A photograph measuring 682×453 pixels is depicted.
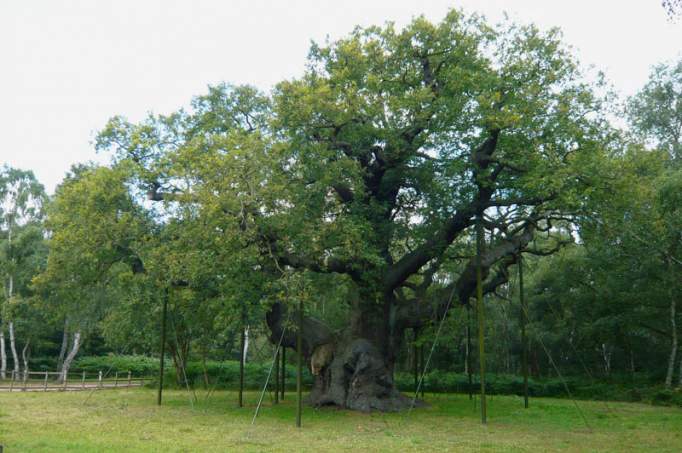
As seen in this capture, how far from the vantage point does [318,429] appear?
45.7 feet

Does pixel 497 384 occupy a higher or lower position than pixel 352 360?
lower

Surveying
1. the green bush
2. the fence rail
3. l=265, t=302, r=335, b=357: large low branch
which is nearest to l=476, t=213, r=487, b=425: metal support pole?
l=265, t=302, r=335, b=357: large low branch

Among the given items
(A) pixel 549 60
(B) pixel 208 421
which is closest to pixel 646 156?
(A) pixel 549 60

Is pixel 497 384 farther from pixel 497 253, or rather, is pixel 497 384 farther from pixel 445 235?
pixel 445 235

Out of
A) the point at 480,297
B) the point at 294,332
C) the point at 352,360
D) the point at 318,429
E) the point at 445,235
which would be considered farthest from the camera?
the point at 294,332

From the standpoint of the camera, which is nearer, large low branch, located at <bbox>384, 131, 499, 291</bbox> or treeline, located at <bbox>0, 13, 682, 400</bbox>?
treeline, located at <bbox>0, 13, 682, 400</bbox>

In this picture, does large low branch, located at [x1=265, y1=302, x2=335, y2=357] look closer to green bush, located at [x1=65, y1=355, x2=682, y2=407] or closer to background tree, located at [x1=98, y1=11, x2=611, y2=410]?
background tree, located at [x1=98, y1=11, x2=611, y2=410]

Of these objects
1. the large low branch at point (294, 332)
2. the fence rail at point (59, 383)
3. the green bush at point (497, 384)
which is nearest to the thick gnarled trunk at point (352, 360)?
the large low branch at point (294, 332)

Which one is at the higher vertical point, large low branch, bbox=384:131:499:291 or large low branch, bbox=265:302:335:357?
large low branch, bbox=384:131:499:291

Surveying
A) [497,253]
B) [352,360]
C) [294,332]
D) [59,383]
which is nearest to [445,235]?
[497,253]

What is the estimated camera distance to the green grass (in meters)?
11.2

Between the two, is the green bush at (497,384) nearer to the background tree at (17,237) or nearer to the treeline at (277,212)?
the treeline at (277,212)

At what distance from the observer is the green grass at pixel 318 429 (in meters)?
11.2

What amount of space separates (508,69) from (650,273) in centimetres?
1418
